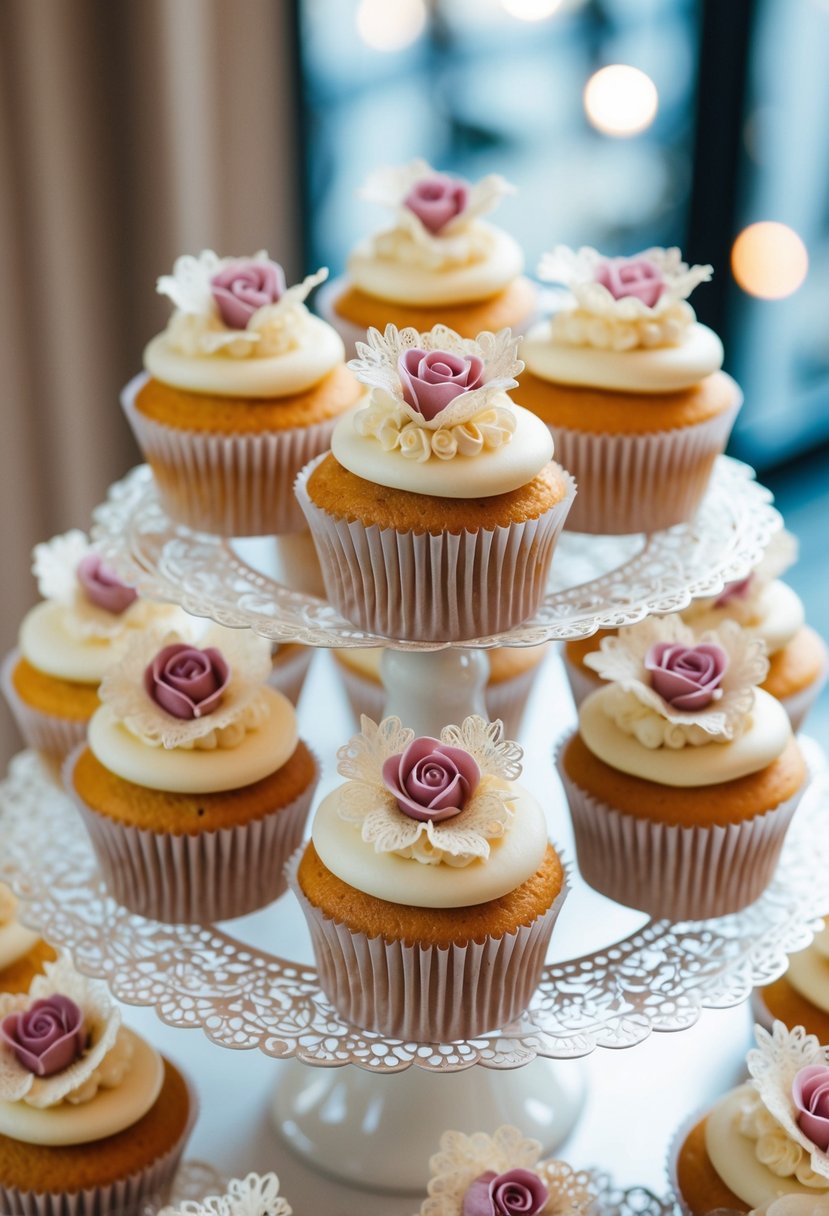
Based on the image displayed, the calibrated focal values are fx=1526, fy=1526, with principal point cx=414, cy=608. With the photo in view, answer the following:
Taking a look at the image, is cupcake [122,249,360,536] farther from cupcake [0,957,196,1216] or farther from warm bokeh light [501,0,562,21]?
warm bokeh light [501,0,562,21]

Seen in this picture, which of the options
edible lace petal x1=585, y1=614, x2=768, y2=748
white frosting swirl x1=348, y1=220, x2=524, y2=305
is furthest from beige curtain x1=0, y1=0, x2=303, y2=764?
edible lace petal x1=585, y1=614, x2=768, y2=748

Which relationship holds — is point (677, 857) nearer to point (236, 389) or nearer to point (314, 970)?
point (314, 970)

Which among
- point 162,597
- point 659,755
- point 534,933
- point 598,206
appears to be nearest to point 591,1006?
point 534,933

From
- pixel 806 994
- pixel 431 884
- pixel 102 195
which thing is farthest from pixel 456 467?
pixel 102 195

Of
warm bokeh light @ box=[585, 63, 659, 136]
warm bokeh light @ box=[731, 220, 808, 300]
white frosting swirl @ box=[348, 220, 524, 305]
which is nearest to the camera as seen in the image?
white frosting swirl @ box=[348, 220, 524, 305]

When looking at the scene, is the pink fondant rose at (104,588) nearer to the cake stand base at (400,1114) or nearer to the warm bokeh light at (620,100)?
the cake stand base at (400,1114)
